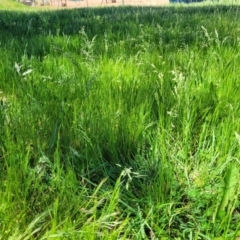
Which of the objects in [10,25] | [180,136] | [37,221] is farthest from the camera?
[10,25]

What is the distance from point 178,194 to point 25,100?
27.8 inches

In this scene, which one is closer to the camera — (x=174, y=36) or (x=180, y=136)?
(x=180, y=136)

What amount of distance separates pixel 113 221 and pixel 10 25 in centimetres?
361

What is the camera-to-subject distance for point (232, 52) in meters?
2.26

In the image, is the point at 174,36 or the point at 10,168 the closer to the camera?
the point at 10,168

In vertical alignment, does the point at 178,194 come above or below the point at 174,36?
below

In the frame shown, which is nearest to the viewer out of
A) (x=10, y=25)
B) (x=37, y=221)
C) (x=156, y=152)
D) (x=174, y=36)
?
(x=37, y=221)

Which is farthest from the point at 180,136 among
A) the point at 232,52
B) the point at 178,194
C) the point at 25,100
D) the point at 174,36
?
the point at 174,36

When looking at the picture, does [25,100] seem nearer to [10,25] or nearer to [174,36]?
[174,36]

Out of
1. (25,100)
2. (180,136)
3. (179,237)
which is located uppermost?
(25,100)

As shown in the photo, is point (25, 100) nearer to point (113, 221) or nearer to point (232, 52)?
point (113, 221)

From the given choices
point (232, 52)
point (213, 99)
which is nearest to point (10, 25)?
point (232, 52)

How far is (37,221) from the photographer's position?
32.0 inches

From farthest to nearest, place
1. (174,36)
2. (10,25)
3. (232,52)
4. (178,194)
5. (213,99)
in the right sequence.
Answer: (10,25) < (174,36) < (232,52) < (213,99) < (178,194)
